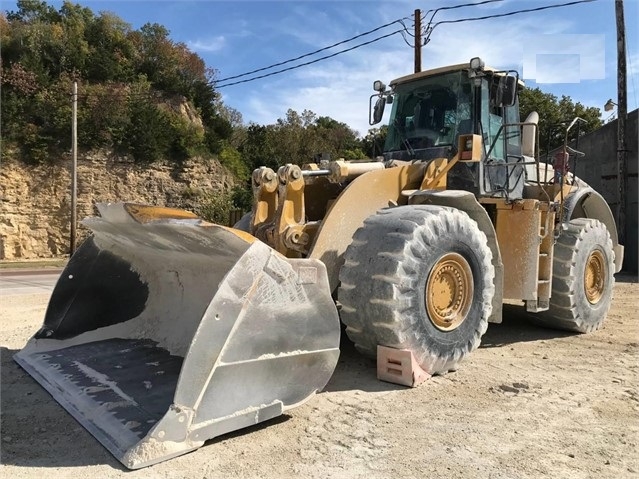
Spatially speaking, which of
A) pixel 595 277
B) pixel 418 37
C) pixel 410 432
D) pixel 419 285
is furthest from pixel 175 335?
pixel 418 37

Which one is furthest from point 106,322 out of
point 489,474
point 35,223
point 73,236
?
point 35,223

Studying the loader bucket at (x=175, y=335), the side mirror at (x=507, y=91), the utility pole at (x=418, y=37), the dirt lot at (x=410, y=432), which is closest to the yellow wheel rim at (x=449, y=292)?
the dirt lot at (x=410, y=432)

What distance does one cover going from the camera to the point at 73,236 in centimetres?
2136

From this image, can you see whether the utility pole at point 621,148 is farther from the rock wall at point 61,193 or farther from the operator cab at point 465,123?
the rock wall at point 61,193

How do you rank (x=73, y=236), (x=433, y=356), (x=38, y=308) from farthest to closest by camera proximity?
1. (x=73, y=236)
2. (x=38, y=308)
3. (x=433, y=356)

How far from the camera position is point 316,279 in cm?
354

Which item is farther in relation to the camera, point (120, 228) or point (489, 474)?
point (120, 228)

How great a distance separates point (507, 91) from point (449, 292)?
7.07 feet

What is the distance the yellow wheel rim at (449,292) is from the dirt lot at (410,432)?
48cm

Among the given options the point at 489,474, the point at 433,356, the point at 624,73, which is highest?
the point at 624,73

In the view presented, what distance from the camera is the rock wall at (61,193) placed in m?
22.6

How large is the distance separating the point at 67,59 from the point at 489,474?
27.6 m

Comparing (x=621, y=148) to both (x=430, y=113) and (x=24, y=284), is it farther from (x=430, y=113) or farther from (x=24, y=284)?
(x=24, y=284)

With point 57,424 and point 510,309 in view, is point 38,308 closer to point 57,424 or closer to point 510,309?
point 57,424
